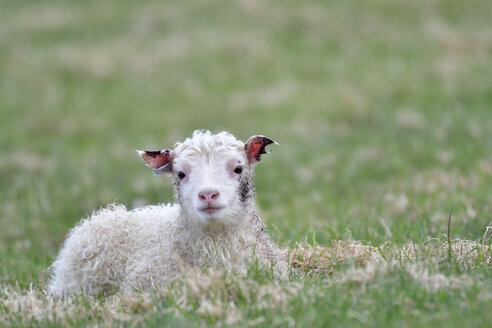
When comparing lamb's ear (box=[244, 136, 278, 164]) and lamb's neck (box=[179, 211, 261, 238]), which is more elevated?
lamb's ear (box=[244, 136, 278, 164])

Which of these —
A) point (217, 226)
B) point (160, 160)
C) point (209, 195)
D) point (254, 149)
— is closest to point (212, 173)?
point (209, 195)

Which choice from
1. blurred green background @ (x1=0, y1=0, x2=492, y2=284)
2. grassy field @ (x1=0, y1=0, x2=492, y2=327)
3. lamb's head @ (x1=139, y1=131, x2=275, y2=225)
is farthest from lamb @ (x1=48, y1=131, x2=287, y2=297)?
blurred green background @ (x1=0, y1=0, x2=492, y2=284)

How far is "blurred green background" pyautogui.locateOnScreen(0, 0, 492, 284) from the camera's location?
10359 millimetres

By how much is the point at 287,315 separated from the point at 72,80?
15.5 m

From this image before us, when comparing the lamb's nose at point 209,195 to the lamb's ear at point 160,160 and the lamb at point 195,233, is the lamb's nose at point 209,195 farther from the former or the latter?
Result: the lamb's ear at point 160,160

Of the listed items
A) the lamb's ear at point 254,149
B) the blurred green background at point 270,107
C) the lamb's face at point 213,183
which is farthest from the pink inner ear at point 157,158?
the blurred green background at point 270,107

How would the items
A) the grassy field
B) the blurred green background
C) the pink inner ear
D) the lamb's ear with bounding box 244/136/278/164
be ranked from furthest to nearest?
the blurred green background
the pink inner ear
the lamb's ear with bounding box 244/136/278/164
the grassy field

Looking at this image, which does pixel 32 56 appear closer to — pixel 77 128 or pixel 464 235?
pixel 77 128

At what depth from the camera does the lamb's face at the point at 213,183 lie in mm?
5629

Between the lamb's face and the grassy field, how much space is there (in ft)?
1.51

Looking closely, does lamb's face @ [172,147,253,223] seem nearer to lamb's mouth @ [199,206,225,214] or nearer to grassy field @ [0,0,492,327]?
lamb's mouth @ [199,206,225,214]

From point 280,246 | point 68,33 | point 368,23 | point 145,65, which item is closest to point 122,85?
point 145,65

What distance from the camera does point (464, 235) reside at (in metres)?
7.32

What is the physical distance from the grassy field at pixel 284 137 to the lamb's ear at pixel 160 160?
1.08 meters
